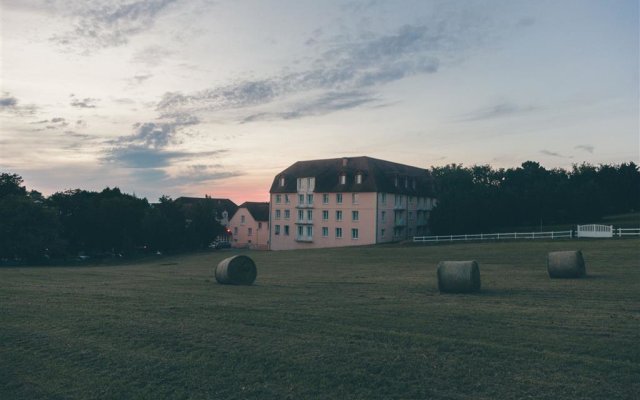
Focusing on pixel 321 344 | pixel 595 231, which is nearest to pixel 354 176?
pixel 595 231

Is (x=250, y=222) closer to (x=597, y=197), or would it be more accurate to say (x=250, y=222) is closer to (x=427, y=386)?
(x=597, y=197)

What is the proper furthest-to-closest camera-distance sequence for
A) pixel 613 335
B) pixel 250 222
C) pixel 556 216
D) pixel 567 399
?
pixel 250 222
pixel 556 216
pixel 613 335
pixel 567 399

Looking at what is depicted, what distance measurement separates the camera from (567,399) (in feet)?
33.3

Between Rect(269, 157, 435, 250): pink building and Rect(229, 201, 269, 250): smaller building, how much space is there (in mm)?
11208

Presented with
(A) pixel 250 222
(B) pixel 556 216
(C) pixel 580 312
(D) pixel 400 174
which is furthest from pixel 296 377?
(A) pixel 250 222

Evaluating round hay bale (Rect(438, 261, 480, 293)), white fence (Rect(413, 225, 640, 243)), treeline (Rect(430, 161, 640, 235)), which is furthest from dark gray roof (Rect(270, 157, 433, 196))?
round hay bale (Rect(438, 261, 480, 293))

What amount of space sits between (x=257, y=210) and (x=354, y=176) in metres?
28.6

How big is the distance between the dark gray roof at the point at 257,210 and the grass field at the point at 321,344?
7669cm

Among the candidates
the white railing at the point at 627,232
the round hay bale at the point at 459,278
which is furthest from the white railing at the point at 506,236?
the round hay bale at the point at 459,278

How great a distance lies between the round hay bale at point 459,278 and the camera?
2367cm

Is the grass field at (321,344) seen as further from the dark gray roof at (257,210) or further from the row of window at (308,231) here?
the dark gray roof at (257,210)

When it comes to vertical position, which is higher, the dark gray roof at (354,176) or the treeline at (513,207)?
the dark gray roof at (354,176)

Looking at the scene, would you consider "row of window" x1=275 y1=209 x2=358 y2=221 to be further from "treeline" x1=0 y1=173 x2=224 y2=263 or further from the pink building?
"treeline" x1=0 y1=173 x2=224 y2=263

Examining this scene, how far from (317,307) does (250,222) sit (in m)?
83.3
